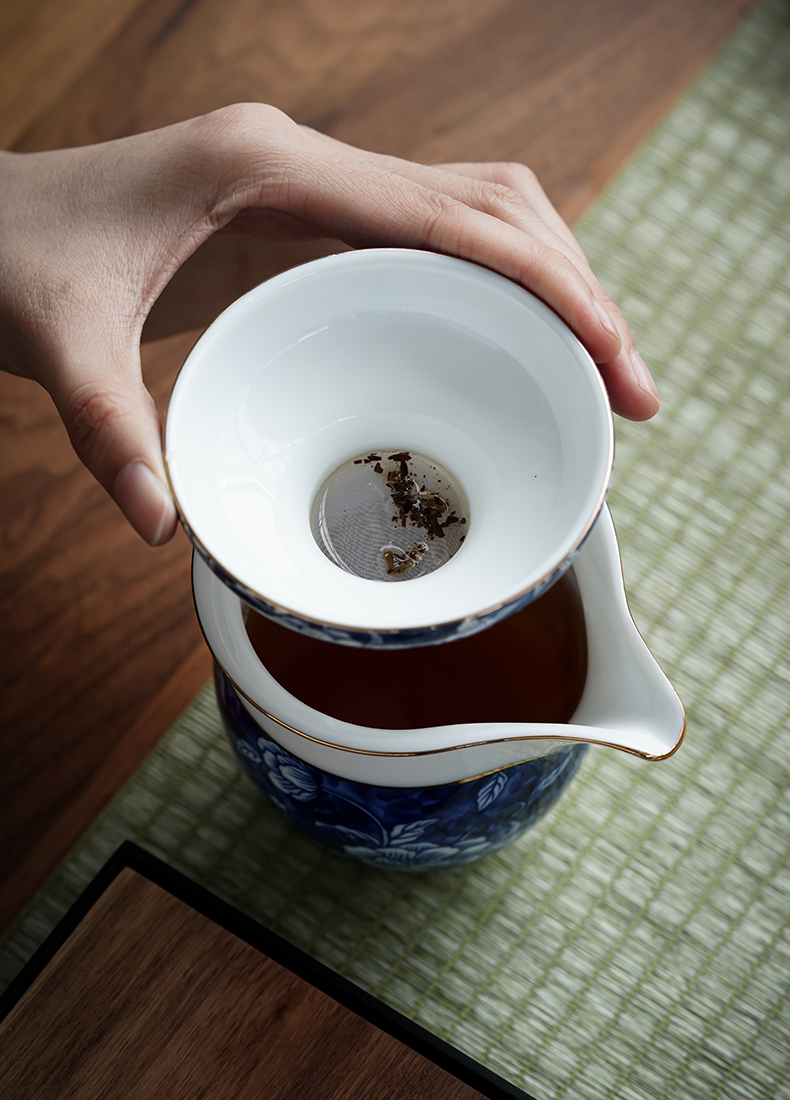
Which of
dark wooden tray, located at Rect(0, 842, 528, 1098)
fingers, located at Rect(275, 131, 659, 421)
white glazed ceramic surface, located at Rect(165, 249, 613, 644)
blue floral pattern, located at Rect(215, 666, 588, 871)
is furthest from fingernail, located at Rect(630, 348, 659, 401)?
dark wooden tray, located at Rect(0, 842, 528, 1098)

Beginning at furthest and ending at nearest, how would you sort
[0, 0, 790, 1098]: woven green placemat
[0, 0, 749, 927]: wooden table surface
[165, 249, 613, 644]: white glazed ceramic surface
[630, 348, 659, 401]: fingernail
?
[0, 0, 749, 927]: wooden table surface < [0, 0, 790, 1098]: woven green placemat < [630, 348, 659, 401]: fingernail < [165, 249, 613, 644]: white glazed ceramic surface

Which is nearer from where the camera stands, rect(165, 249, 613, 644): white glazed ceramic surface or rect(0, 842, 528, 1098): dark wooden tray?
rect(165, 249, 613, 644): white glazed ceramic surface

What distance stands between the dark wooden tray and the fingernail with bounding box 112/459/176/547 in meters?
0.30

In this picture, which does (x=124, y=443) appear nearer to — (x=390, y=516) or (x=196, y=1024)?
(x=390, y=516)

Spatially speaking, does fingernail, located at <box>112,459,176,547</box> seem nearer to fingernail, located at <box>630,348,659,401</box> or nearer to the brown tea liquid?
the brown tea liquid

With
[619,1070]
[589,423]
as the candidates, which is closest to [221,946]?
[619,1070]

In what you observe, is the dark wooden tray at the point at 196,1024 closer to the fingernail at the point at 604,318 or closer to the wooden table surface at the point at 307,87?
the wooden table surface at the point at 307,87

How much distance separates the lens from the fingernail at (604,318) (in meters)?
0.52

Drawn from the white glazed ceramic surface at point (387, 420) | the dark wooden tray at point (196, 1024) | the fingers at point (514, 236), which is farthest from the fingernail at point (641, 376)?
the dark wooden tray at point (196, 1024)

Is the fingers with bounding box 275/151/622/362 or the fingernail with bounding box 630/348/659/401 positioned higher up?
the fingers with bounding box 275/151/622/362

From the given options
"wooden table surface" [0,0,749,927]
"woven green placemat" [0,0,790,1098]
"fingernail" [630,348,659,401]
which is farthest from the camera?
"wooden table surface" [0,0,749,927]

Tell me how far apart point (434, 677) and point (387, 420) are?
170 millimetres

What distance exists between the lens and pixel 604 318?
53 centimetres

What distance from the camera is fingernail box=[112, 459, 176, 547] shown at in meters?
0.48
